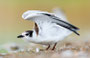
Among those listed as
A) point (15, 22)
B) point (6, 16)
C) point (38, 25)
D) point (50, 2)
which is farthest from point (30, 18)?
point (50, 2)

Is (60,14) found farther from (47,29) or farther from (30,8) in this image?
(30,8)

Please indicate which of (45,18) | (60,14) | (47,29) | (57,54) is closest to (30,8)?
(60,14)

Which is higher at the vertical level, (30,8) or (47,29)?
(30,8)

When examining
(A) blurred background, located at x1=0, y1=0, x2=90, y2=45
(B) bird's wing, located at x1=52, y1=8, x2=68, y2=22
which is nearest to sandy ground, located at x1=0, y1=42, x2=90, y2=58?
(B) bird's wing, located at x1=52, y1=8, x2=68, y2=22

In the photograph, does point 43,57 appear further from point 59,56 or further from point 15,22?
point 15,22

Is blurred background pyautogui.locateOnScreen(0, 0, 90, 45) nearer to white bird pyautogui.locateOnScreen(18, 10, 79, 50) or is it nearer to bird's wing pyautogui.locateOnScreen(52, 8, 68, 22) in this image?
bird's wing pyautogui.locateOnScreen(52, 8, 68, 22)

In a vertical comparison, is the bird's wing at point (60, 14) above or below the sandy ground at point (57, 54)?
above

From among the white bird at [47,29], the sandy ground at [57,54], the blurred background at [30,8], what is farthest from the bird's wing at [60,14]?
the blurred background at [30,8]

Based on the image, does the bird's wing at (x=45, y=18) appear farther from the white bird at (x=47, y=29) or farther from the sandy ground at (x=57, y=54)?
the sandy ground at (x=57, y=54)
